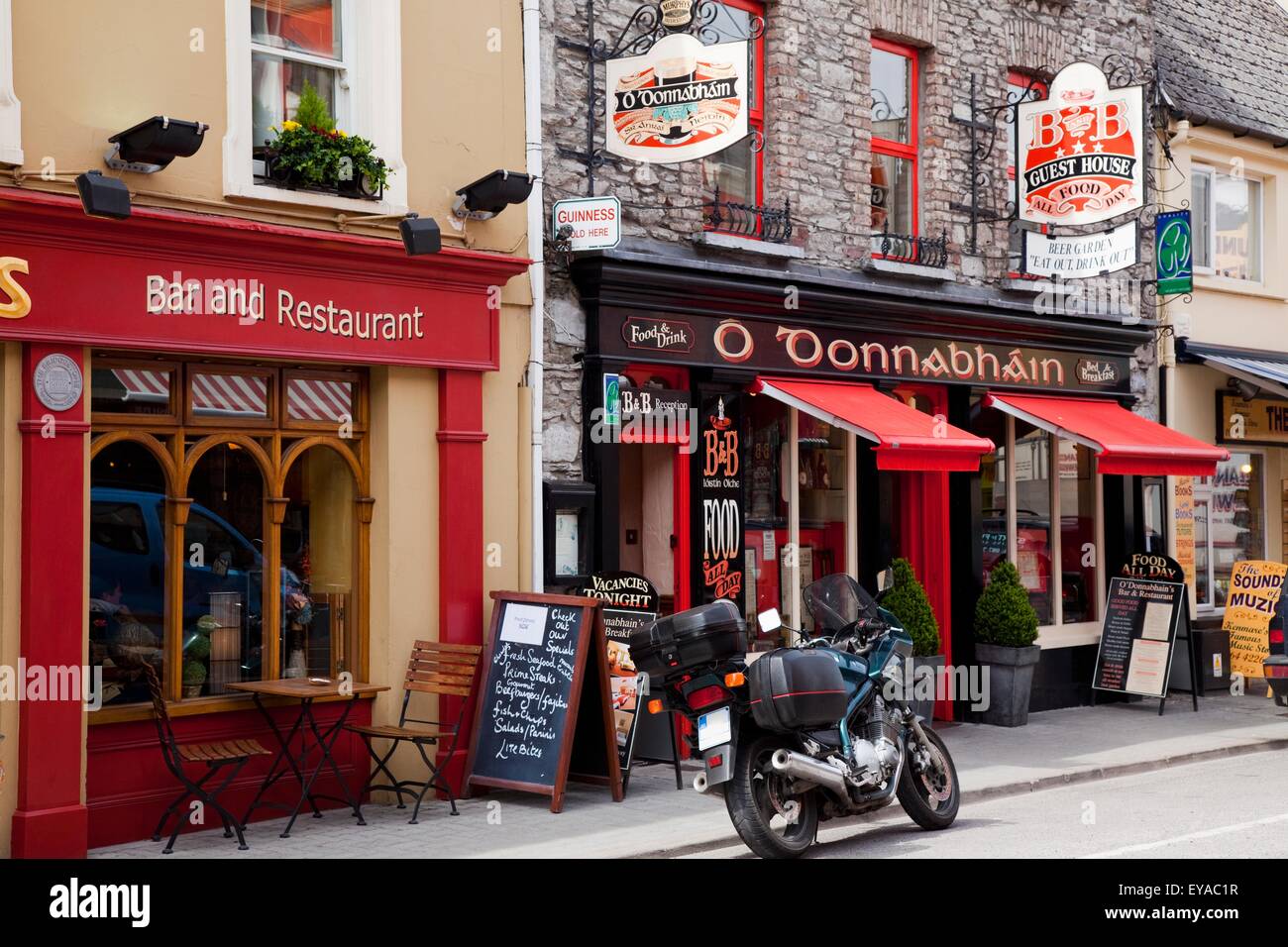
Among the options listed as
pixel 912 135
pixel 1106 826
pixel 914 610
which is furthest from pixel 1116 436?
pixel 1106 826

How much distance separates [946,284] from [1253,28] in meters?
7.48

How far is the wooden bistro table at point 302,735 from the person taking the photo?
9.16 meters

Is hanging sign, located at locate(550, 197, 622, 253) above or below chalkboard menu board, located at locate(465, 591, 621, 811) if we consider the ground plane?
above

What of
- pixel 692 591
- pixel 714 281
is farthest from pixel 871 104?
pixel 692 591

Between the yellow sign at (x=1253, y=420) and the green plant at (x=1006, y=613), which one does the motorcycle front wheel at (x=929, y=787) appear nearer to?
the green plant at (x=1006, y=613)

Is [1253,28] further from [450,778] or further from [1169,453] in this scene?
[450,778]

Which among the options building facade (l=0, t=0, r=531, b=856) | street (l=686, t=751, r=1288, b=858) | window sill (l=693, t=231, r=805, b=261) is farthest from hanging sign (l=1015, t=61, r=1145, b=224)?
building facade (l=0, t=0, r=531, b=856)

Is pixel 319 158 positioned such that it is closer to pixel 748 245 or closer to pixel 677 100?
pixel 677 100

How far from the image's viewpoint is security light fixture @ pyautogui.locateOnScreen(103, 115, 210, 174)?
845 centimetres

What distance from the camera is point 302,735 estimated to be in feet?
31.3

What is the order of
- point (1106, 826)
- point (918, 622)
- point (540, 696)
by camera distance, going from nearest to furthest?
point (1106, 826) → point (540, 696) → point (918, 622)

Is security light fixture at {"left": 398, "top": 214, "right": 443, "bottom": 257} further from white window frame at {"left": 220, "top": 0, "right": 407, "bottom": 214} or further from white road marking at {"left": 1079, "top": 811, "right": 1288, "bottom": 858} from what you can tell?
white road marking at {"left": 1079, "top": 811, "right": 1288, "bottom": 858}

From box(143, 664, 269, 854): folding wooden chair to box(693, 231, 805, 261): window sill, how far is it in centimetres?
527

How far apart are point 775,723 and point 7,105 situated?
5271 millimetres
